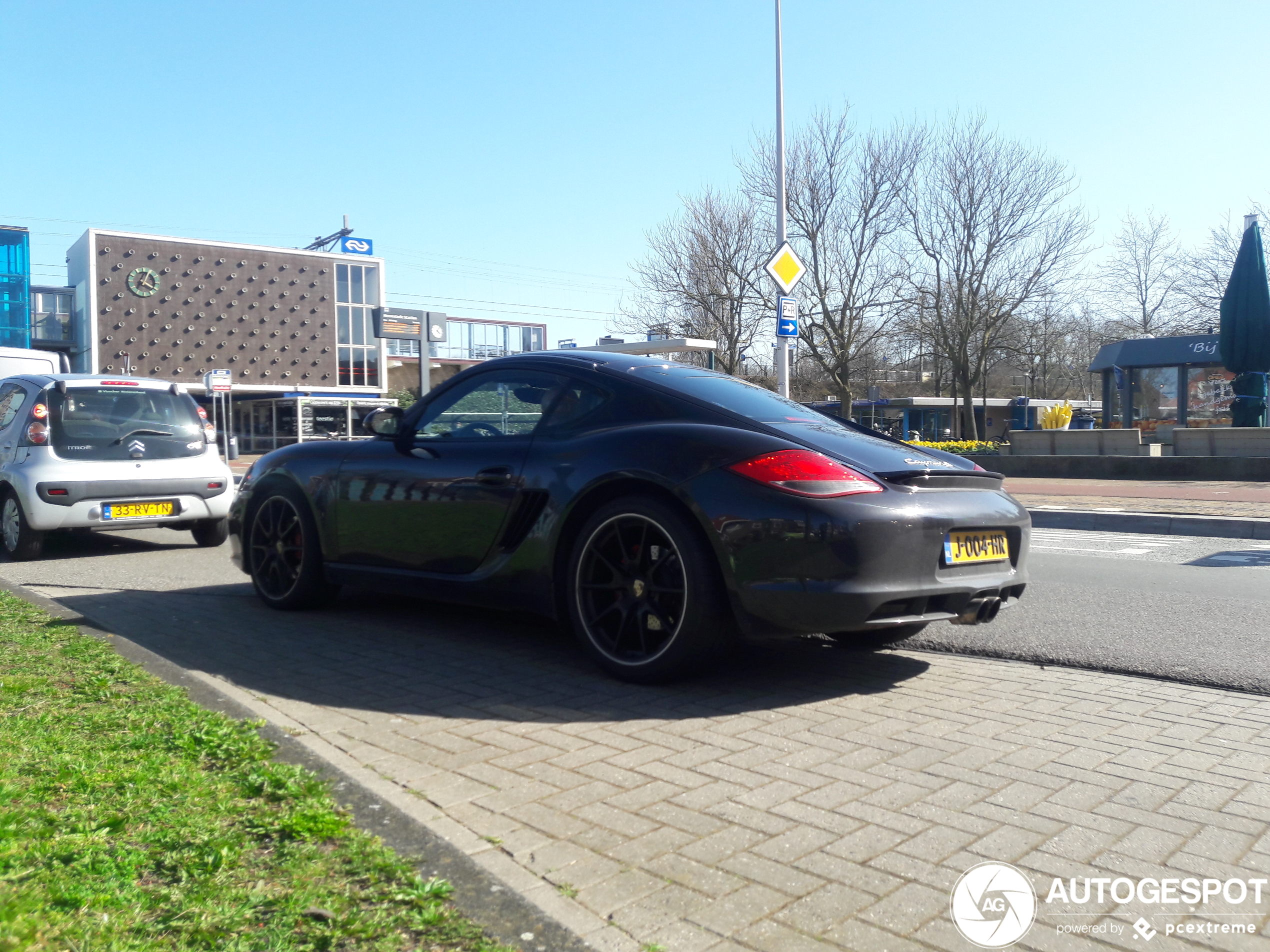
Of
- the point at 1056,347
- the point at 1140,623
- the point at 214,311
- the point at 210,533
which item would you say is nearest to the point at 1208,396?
the point at 1056,347

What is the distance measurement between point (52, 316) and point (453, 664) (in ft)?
221

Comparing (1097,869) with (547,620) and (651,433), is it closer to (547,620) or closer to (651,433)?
(651,433)

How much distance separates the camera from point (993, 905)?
2.37 m

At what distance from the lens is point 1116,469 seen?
2031 cm

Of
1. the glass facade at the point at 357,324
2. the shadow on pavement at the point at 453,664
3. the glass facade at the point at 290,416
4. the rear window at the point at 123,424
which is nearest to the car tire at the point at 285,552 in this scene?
the shadow on pavement at the point at 453,664

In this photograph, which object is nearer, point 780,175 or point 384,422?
point 384,422

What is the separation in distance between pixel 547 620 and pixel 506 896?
3315 mm

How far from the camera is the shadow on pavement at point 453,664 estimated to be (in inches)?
160

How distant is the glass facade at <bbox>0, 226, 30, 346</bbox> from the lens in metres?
45.5

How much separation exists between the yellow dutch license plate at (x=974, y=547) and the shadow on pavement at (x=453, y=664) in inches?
24.9

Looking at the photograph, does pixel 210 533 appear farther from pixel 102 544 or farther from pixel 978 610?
pixel 978 610

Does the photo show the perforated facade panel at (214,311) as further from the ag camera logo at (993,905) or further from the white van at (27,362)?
the ag camera logo at (993,905)

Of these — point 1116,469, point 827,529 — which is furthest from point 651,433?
point 1116,469

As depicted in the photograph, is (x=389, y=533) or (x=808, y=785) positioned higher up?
(x=389, y=533)
